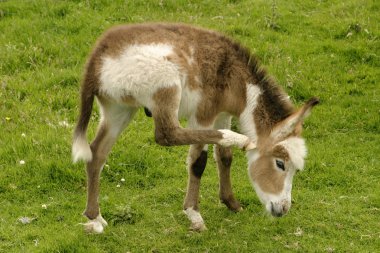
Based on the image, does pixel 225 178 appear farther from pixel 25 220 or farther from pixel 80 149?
pixel 25 220

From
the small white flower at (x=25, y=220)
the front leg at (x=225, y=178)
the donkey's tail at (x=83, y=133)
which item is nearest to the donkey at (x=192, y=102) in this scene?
the donkey's tail at (x=83, y=133)

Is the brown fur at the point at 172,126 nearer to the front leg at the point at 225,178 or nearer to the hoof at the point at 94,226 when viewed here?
the front leg at the point at 225,178

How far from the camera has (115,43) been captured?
18.9ft

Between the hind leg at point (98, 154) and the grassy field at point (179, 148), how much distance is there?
0.17m

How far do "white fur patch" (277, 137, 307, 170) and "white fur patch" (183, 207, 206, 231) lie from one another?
1.16 m

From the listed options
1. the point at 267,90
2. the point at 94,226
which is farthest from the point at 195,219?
the point at 267,90

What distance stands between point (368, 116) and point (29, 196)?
4.63 m

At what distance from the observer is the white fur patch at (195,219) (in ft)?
20.8

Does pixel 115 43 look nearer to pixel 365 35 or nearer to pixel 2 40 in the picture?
pixel 2 40

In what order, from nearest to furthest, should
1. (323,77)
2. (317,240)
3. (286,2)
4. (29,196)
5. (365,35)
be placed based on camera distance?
(317,240)
(29,196)
(323,77)
(365,35)
(286,2)

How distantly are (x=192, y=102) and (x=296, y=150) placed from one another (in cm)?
107

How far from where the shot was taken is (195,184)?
6434mm

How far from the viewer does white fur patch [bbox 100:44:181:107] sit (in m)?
5.61

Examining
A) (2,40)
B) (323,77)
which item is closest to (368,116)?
(323,77)
